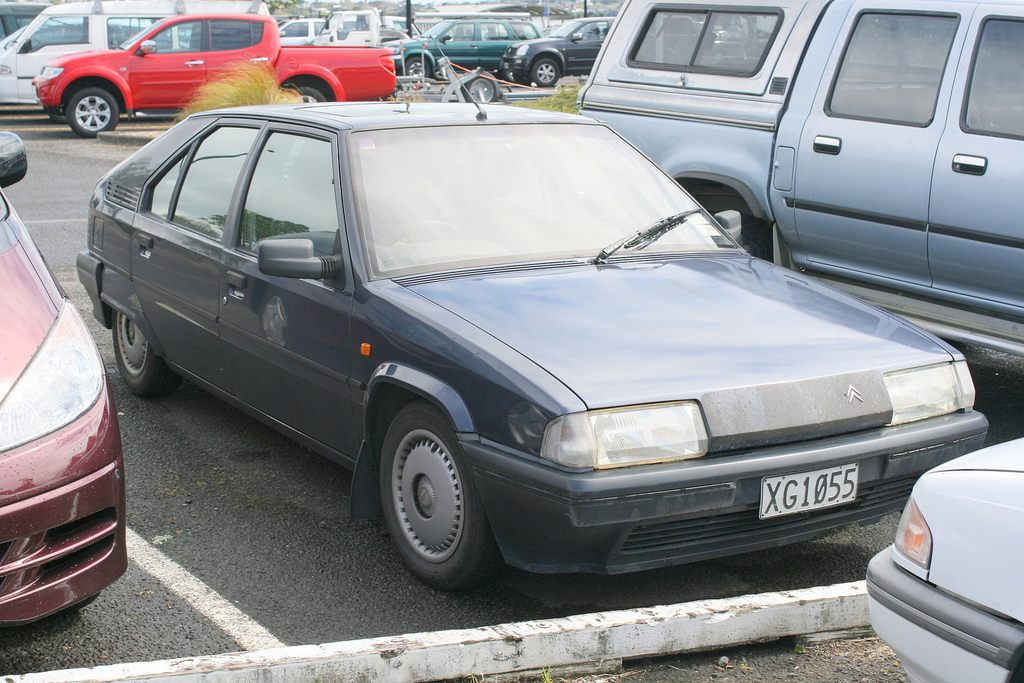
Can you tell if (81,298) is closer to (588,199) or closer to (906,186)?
(588,199)

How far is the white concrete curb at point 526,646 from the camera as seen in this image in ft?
8.38

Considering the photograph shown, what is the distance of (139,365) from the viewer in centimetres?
528

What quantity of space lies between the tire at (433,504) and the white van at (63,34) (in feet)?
55.8

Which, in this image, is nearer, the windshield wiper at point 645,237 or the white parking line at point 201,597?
the white parking line at point 201,597

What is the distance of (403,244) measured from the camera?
370cm

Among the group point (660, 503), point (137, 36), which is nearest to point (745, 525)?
point (660, 503)

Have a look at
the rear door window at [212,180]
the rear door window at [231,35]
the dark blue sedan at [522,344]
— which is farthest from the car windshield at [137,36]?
the rear door window at [212,180]

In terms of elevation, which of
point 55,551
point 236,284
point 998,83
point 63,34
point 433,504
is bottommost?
point 433,504

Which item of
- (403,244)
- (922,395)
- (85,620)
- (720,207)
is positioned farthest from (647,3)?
(85,620)

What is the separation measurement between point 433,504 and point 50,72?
16174mm

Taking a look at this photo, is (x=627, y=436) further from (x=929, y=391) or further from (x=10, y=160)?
(x=10, y=160)

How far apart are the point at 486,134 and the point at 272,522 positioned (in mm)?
1686

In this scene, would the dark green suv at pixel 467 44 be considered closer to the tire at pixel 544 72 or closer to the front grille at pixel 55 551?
the tire at pixel 544 72

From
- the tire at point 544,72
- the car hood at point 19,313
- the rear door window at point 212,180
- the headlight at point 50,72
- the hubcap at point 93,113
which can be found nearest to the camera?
the car hood at point 19,313
